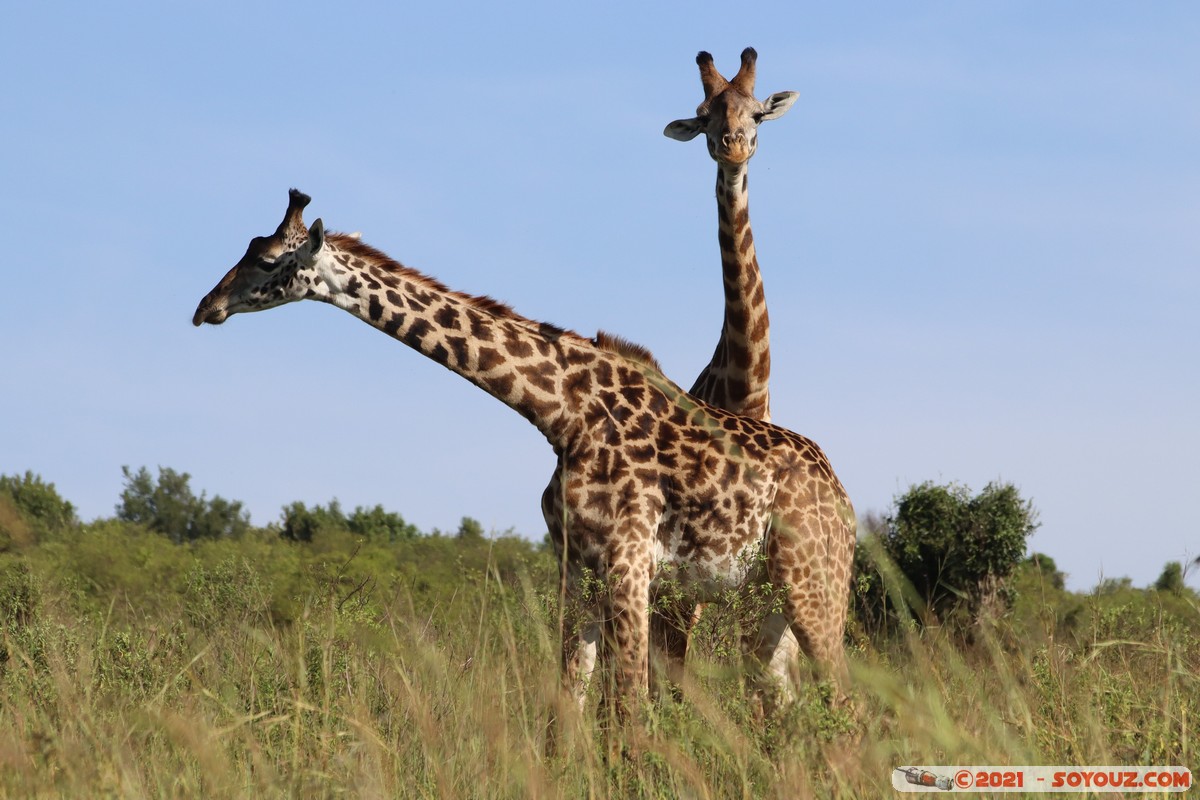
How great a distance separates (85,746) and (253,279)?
375 centimetres

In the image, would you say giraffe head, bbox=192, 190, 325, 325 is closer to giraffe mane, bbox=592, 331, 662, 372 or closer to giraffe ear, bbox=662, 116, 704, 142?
giraffe mane, bbox=592, 331, 662, 372

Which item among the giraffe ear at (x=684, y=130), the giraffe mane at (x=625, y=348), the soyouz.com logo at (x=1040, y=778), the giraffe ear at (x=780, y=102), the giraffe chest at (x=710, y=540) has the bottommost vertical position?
the soyouz.com logo at (x=1040, y=778)

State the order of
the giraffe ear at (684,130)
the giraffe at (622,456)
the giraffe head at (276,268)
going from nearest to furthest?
the giraffe at (622,456) < the giraffe head at (276,268) < the giraffe ear at (684,130)

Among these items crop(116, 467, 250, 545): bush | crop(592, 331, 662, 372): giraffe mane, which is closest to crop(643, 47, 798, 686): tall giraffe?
A: crop(592, 331, 662, 372): giraffe mane

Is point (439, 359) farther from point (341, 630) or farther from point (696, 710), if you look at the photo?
point (696, 710)

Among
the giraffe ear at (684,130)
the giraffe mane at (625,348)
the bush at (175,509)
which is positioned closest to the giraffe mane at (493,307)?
the giraffe mane at (625,348)

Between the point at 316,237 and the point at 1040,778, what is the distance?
532 centimetres

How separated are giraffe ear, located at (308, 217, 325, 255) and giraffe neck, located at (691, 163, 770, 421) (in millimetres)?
3364

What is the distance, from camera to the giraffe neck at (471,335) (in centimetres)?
833

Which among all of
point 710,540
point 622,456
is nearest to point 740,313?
point 622,456

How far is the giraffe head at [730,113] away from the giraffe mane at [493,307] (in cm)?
224

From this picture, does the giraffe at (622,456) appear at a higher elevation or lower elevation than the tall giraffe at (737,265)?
lower

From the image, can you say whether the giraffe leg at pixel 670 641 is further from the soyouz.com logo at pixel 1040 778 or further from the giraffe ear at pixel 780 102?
the giraffe ear at pixel 780 102

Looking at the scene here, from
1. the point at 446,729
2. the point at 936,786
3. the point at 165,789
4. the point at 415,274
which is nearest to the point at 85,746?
the point at 165,789
